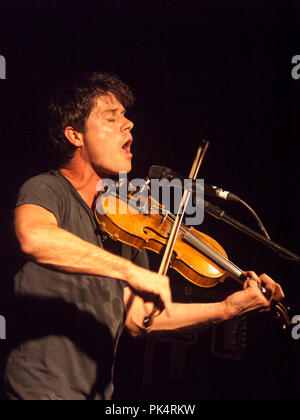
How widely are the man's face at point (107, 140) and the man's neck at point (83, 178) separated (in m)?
0.04

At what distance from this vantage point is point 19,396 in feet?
4.72

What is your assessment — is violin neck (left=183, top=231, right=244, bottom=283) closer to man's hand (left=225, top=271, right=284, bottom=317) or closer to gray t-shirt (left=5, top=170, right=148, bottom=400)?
man's hand (left=225, top=271, right=284, bottom=317)

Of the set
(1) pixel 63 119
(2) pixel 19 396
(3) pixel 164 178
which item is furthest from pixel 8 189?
→ (2) pixel 19 396

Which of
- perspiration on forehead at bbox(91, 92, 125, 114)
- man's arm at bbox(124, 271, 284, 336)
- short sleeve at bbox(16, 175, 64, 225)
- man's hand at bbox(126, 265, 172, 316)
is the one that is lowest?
man's arm at bbox(124, 271, 284, 336)

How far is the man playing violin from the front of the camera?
1282 mm

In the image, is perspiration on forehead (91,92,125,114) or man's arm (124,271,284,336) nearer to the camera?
man's arm (124,271,284,336)

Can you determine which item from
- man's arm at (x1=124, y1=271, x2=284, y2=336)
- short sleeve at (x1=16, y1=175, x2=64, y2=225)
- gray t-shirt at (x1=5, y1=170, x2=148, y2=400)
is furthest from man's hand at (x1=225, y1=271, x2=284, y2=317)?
short sleeve at (x1=16, y1=175, x2=64, y2=225)

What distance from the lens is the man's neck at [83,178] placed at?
202 cm

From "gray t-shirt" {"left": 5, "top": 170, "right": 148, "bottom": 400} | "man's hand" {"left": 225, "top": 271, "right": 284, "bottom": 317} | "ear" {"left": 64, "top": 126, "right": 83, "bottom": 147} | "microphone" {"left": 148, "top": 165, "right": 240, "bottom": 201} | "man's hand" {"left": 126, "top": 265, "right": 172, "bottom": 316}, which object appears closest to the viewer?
"man's hand" {"left": 126, "top": 265, "right": 172, "bottom": 316}

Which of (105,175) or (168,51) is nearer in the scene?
(105,175)

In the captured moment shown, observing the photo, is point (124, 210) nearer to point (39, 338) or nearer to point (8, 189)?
point (39, 338)

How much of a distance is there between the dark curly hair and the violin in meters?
0.43

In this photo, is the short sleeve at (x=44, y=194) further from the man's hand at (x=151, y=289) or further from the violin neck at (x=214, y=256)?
the violin neck at (x=214, y=256)

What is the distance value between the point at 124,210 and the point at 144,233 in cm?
16
